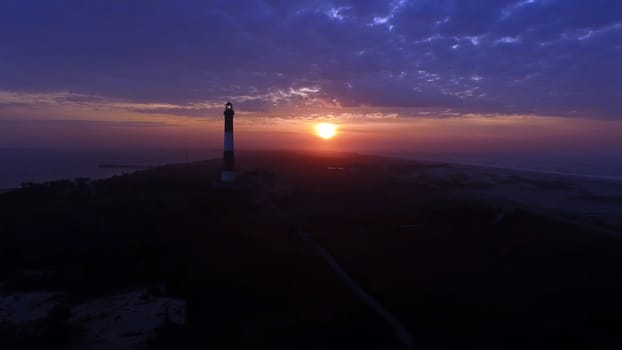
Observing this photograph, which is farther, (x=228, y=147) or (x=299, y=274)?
(x=228, y=147)

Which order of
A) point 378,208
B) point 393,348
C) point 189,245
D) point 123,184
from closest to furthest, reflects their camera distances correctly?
point 393,348 < point 189,245 < point 378,208 < point 123,184

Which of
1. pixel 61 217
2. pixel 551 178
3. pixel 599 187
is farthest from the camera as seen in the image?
pixel 551 178

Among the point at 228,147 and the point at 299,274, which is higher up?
the point at 228,147

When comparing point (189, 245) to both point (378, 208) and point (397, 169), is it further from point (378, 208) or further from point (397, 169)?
point (397, 169)

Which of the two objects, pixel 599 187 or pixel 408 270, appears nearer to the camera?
pixel 408 270

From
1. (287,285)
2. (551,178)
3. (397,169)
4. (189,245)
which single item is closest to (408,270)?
(287,285)

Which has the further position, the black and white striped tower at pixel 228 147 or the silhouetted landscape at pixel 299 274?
the black and white striped tower at pixel 228 147

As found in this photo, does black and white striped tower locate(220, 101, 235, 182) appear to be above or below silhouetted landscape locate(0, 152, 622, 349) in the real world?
above

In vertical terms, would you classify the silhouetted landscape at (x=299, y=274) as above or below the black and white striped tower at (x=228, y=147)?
below
